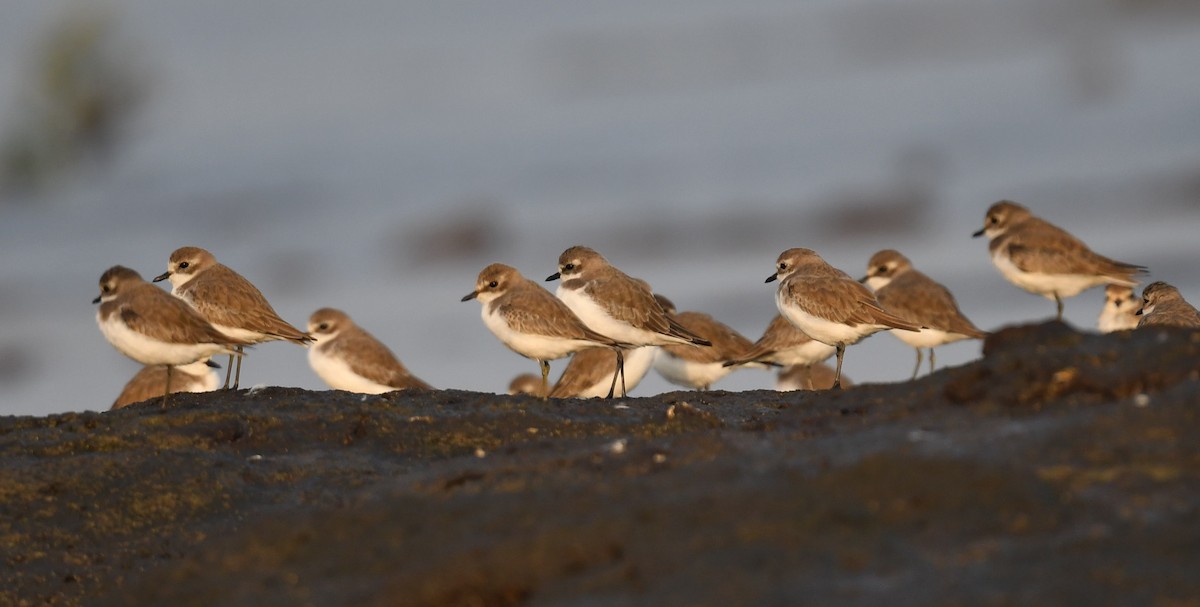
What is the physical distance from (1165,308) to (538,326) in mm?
4872

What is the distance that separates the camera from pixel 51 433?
8.28 meters

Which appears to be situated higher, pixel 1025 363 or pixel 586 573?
pixel 1025 363

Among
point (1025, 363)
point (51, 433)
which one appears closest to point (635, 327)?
point (51, 433)

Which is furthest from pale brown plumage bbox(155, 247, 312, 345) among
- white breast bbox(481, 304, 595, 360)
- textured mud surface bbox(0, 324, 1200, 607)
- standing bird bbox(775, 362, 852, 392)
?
standing bird bbox(775, 362, 852, 392)

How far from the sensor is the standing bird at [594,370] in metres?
14.3

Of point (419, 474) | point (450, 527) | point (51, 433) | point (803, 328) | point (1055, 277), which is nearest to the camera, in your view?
point (450, 527)

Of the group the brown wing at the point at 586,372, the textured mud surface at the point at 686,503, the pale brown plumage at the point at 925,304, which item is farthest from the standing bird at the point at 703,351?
the textured mud surface at the point at 686,503

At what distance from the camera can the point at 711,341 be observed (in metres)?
14.8

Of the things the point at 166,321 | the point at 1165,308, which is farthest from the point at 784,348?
the point at 166,321

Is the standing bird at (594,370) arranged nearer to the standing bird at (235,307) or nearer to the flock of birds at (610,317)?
the flock of birds at (610,317)

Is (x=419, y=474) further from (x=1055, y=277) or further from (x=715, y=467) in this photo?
(x=1055, y=277)

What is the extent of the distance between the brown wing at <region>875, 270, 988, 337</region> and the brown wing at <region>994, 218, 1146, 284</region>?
696 mm

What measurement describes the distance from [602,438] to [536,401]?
1.77 m

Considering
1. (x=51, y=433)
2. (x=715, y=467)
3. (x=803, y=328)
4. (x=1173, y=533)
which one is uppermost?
(x=803, y=328)
